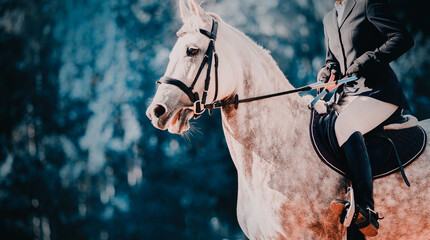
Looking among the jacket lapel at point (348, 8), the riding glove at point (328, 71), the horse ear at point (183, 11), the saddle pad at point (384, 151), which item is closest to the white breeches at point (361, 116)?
the saddle pad at point (384, 151)

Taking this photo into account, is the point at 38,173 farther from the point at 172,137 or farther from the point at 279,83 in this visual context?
the point at 279,83

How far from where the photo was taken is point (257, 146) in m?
1.54

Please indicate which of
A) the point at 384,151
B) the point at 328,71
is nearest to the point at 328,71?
the point at 328,71

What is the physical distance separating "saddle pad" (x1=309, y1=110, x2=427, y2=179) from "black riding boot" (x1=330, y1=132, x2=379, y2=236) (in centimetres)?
9

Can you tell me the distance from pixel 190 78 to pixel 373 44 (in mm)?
1237

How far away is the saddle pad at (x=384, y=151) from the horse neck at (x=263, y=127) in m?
0.06

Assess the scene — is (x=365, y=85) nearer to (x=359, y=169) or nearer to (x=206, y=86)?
(x=359, y=169)

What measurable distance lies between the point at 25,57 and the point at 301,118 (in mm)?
8993

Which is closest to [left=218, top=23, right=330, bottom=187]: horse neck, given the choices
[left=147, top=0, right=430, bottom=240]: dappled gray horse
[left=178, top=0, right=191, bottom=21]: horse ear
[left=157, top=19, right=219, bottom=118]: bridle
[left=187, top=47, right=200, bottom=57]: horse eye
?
[left=147, top=0, right=430, bottom=240]: dappled gray horse

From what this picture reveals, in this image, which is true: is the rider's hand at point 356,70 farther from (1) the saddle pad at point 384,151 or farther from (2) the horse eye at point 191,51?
(2) the horse eye at point 191,51

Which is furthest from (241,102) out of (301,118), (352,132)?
(352,132)

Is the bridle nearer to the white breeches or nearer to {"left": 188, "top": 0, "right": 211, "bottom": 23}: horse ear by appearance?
{"left": 188, "top": 0, "right": 211, "bottom": 23}: horse ear

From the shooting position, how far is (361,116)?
1441 millimetres

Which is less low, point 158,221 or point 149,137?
point 149,137
